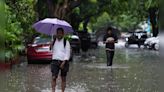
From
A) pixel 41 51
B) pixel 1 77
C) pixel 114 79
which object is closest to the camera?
pixel 1 77

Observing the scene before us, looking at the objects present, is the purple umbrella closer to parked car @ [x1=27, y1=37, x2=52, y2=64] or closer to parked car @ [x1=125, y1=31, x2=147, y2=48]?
parked car @ [x1=27, y1=37, x2=52, y2=64]

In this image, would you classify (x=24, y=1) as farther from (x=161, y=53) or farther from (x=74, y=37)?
(x=161, y=53)

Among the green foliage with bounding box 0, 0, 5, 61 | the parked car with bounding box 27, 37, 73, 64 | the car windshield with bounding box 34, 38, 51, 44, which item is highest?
the green foliage with bounding box 0, 0, 5, 61

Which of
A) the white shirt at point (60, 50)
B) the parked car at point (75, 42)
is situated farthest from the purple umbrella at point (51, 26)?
the parked car at point (75, 42)

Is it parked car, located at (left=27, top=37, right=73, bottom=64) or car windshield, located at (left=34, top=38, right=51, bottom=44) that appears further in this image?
car windshield, located at (left=34, top=38, right=51, bottom=44)

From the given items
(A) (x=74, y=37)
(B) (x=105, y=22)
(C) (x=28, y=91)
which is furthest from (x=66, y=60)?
(B) (x=105, y=22)

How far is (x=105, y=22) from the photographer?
10994cm

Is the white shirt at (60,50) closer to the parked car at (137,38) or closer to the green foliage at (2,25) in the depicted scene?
the green foliage at (2,25)

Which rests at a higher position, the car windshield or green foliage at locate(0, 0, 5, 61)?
green foliage at locate(0, 0, 5, 61)

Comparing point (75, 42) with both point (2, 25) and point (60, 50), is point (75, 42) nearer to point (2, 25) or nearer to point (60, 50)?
point (60, 50)

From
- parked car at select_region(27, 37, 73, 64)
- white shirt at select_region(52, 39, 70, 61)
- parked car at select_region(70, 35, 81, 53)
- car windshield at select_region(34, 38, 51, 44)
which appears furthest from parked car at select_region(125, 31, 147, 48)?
white shirt at select_region(52, 39, 70, 61)

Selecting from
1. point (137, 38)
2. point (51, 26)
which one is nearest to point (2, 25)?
point (51, 26)

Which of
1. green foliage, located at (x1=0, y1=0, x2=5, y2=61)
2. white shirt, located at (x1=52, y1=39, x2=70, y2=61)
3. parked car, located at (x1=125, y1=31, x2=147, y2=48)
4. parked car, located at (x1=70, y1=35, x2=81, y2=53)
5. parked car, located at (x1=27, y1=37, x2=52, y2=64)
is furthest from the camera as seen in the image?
parked car, located at (x1=125, y1=31, x2=147, y2=48)

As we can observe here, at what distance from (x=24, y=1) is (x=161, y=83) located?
21690 mm
